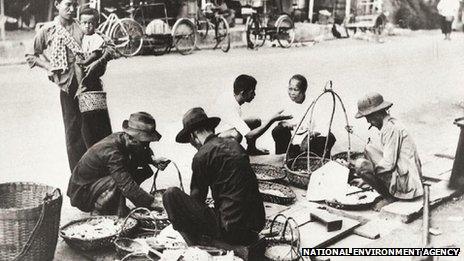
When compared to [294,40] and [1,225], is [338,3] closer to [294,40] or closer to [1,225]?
[294,40]

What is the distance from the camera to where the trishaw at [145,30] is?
12328 mm

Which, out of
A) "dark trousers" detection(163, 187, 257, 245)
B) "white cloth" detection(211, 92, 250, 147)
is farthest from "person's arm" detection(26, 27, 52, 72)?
"dark trousers" detection(163, 187, 257, 245)

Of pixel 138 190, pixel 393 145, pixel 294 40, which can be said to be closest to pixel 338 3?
pixel 294 40

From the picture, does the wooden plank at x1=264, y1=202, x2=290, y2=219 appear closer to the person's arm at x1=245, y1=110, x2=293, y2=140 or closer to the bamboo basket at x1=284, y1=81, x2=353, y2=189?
the bamboo basket at x1=284, y1=81, x2=353, y2=189

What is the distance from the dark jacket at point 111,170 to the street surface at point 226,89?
0.40 m

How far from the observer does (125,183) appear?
465cm

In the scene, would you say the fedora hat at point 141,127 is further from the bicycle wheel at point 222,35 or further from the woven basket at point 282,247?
the bicycle wheel at point 222,35

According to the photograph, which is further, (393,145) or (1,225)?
(393,145)

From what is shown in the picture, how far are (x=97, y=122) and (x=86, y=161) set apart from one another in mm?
800

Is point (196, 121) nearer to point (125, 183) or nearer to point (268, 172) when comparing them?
point (125, 183)

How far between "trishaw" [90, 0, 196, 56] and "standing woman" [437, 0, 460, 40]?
5951 mm

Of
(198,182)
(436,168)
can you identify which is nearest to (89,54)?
(198,182)

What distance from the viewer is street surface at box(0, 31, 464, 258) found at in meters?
6.94

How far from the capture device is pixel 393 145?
5285 mm
